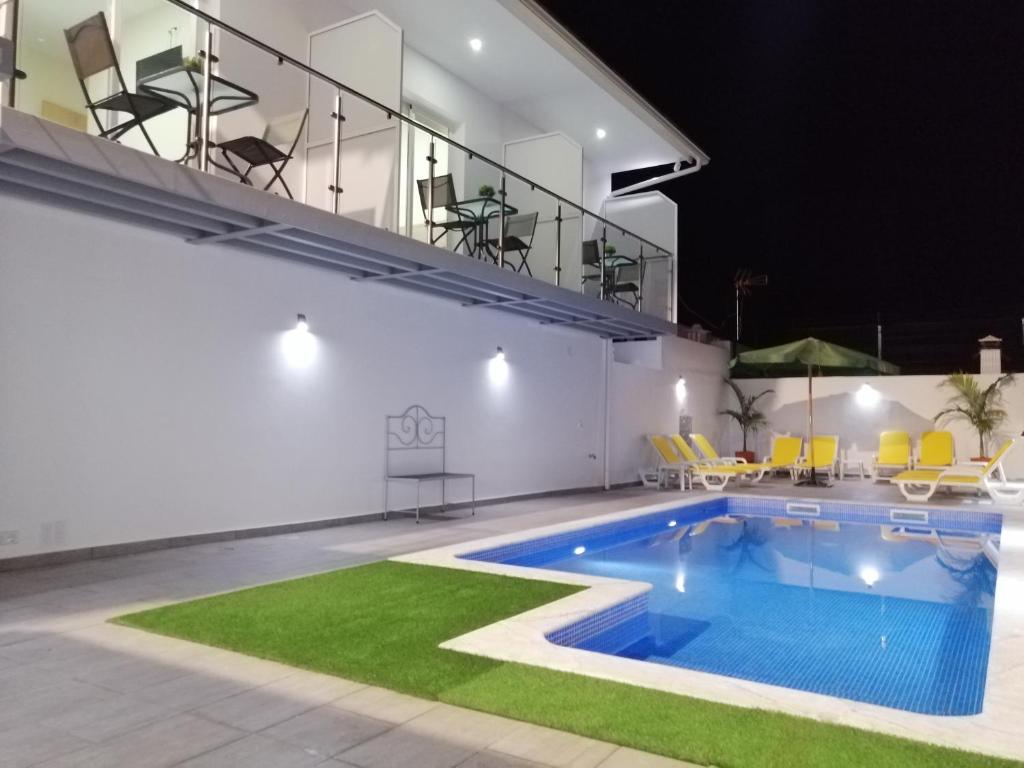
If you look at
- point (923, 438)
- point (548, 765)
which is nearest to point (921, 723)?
point (548, 765)

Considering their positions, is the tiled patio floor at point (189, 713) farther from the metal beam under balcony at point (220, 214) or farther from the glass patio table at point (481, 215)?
the glass patio table at point (481, 215)

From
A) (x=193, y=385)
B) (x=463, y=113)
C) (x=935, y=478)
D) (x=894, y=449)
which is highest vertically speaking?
(x=463, y=113)

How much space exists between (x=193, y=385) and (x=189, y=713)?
4.41 meters

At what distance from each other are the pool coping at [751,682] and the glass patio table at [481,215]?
5117 mm

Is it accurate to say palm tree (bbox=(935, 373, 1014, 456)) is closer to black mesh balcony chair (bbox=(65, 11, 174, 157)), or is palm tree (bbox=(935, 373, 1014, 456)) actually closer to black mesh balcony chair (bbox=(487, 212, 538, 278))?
black mesh balcony chair (bbox=(487, 212, 538, 278))

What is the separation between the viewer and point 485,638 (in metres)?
3.70

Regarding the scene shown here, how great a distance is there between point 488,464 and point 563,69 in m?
6.02

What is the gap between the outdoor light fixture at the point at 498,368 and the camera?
35.1ft

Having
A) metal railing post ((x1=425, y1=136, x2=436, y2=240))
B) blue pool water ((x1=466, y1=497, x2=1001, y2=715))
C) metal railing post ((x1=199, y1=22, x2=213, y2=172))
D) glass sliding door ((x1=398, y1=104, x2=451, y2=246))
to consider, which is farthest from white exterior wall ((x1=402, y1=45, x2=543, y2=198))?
blue pool water ((x1=466, y1=497, x2=1001, y2=715))

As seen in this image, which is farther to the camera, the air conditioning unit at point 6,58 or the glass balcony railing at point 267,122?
the glass balcony railing at point 267,122

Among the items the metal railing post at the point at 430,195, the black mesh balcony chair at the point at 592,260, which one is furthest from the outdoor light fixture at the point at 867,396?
the metal railing post at the point at 430,195

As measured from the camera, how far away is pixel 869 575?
269 inches

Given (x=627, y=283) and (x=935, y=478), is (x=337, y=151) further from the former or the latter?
(x=935, y=478)

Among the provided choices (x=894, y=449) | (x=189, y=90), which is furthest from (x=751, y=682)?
(x=894, y=449)
